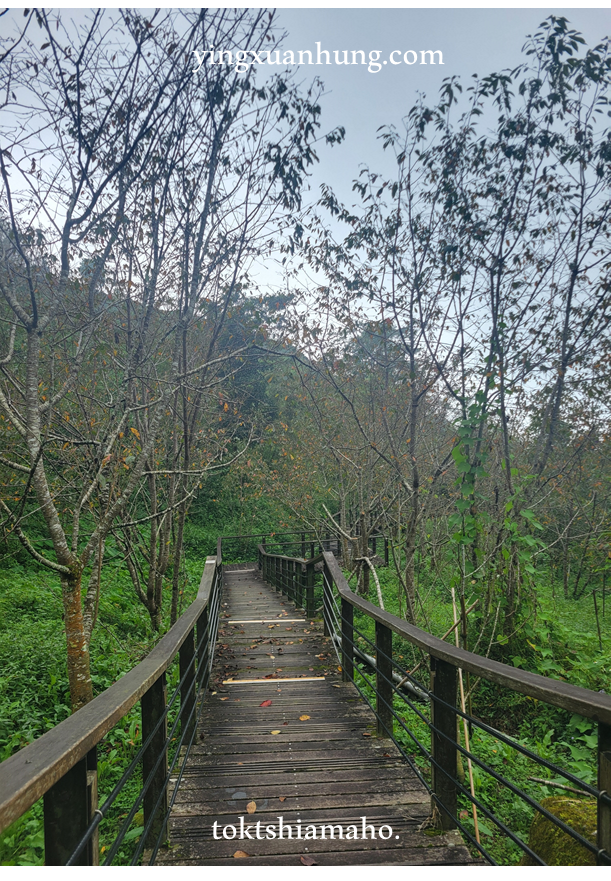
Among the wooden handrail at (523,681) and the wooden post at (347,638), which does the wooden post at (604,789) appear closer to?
the wooden handrail at (523,681)

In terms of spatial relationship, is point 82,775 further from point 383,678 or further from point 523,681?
point 383,678

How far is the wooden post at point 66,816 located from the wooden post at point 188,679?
1.94 metres

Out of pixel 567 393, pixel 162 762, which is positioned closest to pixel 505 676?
pixel 162 762

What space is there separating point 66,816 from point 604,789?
4.95ft

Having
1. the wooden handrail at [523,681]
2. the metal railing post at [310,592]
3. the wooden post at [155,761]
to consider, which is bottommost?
the metal railing post at [310,592]

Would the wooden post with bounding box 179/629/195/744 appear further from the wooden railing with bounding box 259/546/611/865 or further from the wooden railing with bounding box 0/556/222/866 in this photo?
the wooden railing with bounding box 259/546/611/865

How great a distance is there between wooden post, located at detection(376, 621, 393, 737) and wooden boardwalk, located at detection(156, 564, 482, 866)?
0.43ft

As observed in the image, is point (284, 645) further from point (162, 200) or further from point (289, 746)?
point (162, 200)

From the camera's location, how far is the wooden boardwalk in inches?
90.4

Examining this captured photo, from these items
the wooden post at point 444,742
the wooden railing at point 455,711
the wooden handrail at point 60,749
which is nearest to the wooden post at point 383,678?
the wooden railing at point 455,711

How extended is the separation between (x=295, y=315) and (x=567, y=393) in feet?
14.2

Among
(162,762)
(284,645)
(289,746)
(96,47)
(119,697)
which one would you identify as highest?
(96,47)

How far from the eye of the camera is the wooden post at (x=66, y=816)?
1.37m

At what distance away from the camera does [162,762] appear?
2.49 m
